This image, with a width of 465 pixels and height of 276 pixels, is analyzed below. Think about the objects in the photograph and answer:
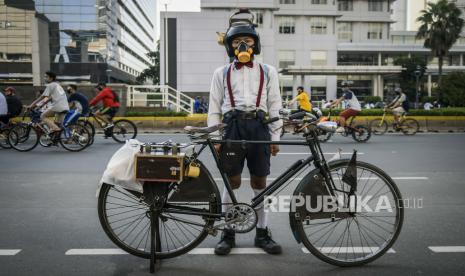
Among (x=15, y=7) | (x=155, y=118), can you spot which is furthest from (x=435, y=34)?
(x=15, y=7)

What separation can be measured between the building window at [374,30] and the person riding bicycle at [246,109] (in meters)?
77.5

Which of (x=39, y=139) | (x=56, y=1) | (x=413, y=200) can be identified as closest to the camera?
(x=413, y=200)

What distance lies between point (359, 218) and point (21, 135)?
10896 mm

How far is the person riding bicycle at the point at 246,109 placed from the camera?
4.10 m

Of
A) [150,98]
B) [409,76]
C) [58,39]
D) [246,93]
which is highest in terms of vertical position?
[58,39]

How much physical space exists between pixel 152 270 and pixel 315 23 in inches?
2490

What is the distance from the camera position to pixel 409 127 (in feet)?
59.0

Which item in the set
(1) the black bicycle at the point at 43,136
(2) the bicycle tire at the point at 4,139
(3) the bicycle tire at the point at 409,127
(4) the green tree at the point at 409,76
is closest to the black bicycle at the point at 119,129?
(1) the black bicycle at the point at 43,136

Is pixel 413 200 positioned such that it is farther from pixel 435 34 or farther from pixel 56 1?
pixel 56 1

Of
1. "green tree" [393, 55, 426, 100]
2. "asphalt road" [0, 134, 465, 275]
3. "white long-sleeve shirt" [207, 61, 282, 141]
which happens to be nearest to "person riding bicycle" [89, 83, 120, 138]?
"asphalt road" [0, 134, 465, 275]

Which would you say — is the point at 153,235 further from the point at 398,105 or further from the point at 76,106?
the point at 398,105

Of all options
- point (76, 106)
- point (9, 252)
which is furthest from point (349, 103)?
point (9, 252)

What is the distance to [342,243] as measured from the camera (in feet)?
14.1

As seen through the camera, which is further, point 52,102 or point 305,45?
point 305,45
